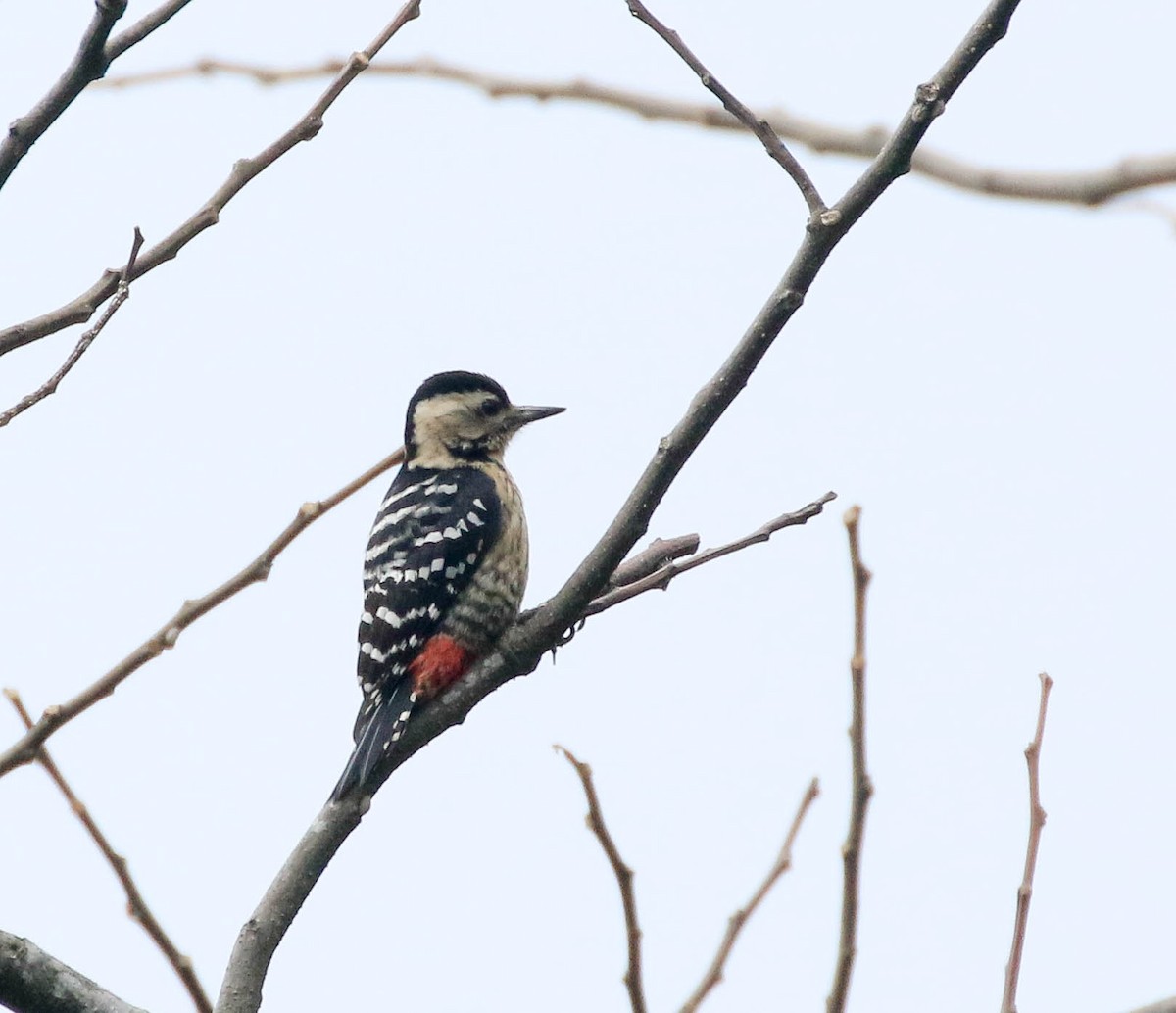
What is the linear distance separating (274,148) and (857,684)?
1.19m

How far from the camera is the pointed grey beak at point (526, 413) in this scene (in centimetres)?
637

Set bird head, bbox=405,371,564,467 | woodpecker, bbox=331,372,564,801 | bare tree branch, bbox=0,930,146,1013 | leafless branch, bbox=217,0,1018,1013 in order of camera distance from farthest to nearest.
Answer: bird head, bbox=405,371,564,467, woodpecker, bbox=331,372,564,801, leafless branch, bbox=217,0,1018,1013, bare tree branch, bbox=0,930,146,1013

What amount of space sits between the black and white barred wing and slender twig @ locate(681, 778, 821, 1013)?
2804mm

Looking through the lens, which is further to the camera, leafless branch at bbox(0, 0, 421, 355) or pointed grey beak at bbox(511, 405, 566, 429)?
pointed grey beak at bbox(511, 405, 566, 429)

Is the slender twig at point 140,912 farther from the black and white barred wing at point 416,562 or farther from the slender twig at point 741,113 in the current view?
the black and white barred wing at point 416,562

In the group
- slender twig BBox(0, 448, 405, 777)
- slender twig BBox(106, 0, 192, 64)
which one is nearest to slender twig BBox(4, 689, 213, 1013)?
slender twig BBox(0, 448, 405, 777)

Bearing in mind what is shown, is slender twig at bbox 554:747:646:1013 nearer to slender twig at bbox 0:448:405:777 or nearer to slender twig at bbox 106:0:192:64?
slender twig at bbox 0:448:405:777

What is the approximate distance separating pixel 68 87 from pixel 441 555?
337 centimetres

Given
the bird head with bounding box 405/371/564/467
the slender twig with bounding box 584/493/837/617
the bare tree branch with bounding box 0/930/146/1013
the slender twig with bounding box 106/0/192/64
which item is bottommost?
the bare tree branch with bounding box 0/930/146/1013

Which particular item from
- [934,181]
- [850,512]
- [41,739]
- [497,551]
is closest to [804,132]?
[934,181]

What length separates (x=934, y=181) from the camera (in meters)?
4.39

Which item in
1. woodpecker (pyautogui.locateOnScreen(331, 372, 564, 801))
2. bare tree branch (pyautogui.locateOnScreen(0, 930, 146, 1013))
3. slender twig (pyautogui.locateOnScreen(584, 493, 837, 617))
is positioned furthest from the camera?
woodpecker (pyautogui.locateOnScreen(331, 372, 564, 801))

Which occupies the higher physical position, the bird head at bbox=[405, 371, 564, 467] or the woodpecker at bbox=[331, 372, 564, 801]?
the bird head at bbox=[405, 371, 564, 467]

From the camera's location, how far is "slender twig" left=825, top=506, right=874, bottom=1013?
1854mm
